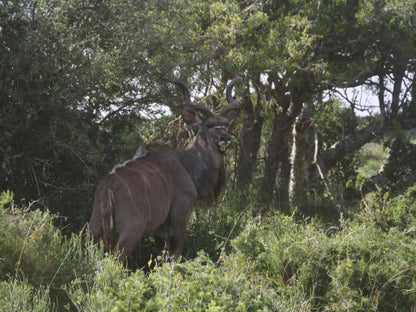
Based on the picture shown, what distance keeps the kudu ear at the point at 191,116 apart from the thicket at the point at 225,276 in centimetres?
158

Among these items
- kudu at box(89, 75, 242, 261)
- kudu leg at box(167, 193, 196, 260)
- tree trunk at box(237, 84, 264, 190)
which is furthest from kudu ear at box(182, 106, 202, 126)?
tree trunk at box(237, 84, 264, 190)

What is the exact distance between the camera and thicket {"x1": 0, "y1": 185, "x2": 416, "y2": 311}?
3.26 meters

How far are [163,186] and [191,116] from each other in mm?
1211

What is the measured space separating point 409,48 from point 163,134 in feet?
12.0

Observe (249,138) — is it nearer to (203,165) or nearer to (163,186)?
(203,165)

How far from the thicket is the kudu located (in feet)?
0.99

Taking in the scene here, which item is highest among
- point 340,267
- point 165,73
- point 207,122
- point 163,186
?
point 165,73

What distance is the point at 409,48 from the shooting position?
27.2 ft

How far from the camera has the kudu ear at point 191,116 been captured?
616 cm

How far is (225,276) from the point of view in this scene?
370 cm

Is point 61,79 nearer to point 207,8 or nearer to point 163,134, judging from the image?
point 163,134

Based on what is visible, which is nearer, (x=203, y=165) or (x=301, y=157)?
(x=203, y=165)

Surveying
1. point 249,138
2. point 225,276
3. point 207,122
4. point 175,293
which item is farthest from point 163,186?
point 249,138

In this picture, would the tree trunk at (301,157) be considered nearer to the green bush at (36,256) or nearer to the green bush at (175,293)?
the green bush at (36,256)
